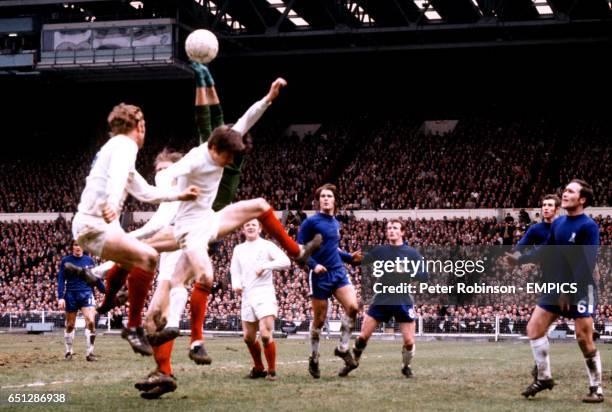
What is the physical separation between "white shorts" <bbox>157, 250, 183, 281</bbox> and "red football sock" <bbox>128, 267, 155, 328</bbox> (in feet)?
0.97

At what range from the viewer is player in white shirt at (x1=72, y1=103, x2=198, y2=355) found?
358 inches

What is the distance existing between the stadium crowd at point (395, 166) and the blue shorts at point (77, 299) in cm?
1980

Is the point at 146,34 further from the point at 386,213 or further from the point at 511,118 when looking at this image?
the point at 511,118

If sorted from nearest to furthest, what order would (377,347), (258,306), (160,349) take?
(160,349) → (258,306) → (377,347)

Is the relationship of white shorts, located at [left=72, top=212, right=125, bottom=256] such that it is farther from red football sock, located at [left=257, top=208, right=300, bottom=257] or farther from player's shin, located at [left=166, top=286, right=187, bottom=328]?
red football sock, located at [left=257, top=208, right=300, bottom=257]

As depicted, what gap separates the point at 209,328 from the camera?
99.9 ft

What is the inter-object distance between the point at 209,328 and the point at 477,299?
28.5 ft

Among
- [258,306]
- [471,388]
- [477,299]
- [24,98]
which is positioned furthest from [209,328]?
[24,98]

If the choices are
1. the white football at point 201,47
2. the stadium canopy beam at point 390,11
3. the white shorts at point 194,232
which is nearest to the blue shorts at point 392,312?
the white shorts at point 194,232

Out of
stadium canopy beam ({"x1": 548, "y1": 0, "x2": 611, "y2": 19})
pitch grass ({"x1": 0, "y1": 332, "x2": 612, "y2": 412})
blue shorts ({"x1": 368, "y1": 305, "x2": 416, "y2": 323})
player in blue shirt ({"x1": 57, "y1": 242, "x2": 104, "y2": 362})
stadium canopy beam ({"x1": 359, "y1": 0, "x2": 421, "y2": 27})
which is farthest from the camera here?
stadium canopy beam ({"x1": 359, "y1": 0, "x2": 421, "y2": 27})

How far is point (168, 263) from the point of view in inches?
431

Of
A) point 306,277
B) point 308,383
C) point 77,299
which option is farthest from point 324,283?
point 306,277

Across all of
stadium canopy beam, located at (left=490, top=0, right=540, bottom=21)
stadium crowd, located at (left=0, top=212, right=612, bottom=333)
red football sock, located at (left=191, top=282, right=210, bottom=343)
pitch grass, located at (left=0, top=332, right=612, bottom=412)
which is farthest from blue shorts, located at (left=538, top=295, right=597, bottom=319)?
stadium canopy beam, located at (left=490, top=0, right=540, bottom=21)

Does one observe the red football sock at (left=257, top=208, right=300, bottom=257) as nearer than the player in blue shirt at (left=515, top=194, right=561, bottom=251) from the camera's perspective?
Yes
